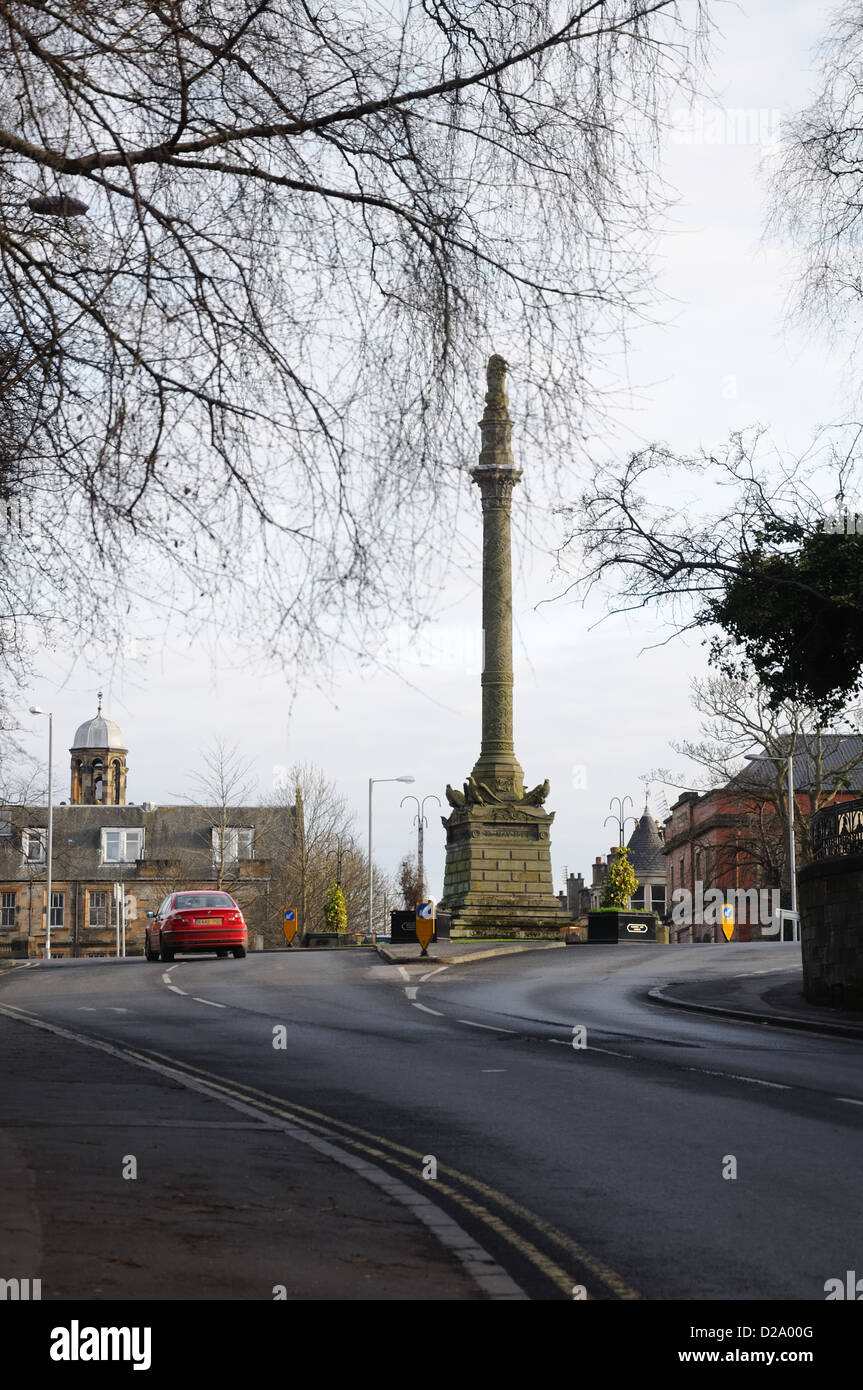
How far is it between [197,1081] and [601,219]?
30.4 ft

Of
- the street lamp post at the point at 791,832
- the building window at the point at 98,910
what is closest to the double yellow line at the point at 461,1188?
the street lamp post at the point at 791,832

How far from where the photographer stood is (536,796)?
48.2 metres

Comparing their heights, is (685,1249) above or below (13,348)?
below

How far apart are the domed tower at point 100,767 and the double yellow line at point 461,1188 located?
9757 cm

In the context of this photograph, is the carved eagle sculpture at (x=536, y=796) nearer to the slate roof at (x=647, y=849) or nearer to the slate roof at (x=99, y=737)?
the slate roof at (x=99, y=737)

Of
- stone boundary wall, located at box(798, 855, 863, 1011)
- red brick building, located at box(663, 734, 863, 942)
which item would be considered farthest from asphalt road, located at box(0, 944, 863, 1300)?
red brick building, located at box(663, 734, 863, 942)

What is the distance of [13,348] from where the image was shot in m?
8.36

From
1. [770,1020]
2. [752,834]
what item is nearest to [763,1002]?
[770,1020]

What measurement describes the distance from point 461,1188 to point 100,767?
10413cm

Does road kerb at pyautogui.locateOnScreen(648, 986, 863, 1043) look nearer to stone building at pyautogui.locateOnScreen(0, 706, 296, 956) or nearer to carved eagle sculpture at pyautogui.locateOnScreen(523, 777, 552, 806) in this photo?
Answer: carved eagle sculpture at pyautogui.locateOnScreen(523, 777, 552, 806)

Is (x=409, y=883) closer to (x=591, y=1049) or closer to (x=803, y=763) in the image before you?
(x=803, y=763)

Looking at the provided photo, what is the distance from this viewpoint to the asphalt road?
7438mm
